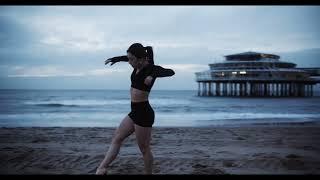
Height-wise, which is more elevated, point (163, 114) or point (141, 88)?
point (141, 88)

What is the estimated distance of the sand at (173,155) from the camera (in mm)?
4809

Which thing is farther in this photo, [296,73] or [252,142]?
[296,73]

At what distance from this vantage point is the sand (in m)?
4.81

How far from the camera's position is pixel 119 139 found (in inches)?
150

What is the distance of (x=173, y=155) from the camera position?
19.3 ft

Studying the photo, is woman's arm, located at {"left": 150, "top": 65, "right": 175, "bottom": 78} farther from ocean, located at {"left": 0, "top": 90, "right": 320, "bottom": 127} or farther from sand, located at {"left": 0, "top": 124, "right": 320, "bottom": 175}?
ocean, located at {"left": 0, "top": 90, "right": 320, "bottom": 127}

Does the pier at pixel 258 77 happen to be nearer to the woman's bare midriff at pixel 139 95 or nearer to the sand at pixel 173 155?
the sand at pixel 173 155

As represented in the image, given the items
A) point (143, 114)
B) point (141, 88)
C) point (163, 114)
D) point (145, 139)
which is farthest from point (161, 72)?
point (163, 114)

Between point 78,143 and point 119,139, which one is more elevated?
point 119,139

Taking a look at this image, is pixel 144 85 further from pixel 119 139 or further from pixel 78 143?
pixel 78 143

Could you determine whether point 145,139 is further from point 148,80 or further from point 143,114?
point 148,80

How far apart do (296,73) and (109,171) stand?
56.2 m

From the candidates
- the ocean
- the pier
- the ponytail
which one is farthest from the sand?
the pier
